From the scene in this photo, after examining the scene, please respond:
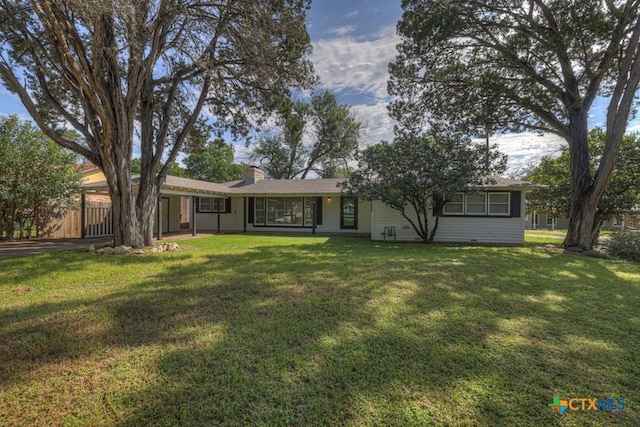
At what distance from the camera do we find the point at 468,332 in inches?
124

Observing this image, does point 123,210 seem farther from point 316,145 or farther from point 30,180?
point 316,145

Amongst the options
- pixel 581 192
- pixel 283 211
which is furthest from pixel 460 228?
pixel 283 211

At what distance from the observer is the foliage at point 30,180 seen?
9.52 metres

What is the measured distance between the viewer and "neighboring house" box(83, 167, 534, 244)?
11648 millimetres

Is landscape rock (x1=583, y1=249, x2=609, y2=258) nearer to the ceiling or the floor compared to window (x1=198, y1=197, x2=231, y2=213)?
nearer to the floor

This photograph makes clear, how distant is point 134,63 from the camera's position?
7395mm

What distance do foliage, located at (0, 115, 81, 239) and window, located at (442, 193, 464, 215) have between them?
48.7 feet

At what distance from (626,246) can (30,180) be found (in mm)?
19873

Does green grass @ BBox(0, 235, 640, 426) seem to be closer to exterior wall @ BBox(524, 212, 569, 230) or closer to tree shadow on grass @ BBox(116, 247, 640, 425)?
tree shadow on grass @ BBox(116, 247, 640, 425)

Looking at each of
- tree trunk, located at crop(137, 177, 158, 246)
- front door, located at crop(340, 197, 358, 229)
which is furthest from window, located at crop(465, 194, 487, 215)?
tree trunk, located at crop(137, 177, 158, 246)

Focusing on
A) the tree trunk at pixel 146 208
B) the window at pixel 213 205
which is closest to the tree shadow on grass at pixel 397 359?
the tree trunk at pixel 146 208

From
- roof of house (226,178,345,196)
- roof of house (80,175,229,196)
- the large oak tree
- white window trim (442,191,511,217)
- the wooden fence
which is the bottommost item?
the wooden fence

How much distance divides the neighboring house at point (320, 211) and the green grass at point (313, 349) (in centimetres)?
663

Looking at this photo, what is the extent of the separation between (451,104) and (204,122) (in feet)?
32.7
